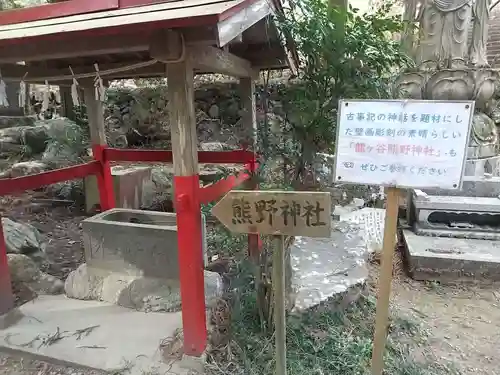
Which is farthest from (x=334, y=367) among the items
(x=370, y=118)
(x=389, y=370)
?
(x=370, y=118)

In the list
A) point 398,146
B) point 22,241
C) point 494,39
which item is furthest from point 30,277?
point 494,39

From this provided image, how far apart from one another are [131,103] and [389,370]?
8.03 metres

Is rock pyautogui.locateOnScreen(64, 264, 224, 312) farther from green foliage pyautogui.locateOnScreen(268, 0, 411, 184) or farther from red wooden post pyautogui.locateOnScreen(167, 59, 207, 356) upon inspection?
green foliage pyautogui.locateOnScreen(268, 0, 411, 184)

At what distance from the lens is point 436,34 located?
5.89 m

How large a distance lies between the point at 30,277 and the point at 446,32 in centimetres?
630

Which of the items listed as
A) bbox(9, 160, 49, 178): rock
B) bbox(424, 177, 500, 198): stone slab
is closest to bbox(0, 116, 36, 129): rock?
bbox(9, 160, 49, 178): rock

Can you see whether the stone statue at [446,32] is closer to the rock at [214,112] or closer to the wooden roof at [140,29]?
the wooden roof at [140,29]

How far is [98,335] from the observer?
3.03 metres

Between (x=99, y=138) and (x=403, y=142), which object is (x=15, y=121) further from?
(x=403, y=142)

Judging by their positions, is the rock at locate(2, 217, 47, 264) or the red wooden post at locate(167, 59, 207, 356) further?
the rock at locate(2, 217, 47, 264)

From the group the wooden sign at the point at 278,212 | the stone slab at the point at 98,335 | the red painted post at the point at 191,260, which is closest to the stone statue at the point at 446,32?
the red painted post at the point at 191,260

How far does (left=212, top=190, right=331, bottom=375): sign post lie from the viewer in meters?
1.76

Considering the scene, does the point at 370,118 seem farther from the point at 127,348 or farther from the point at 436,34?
the point at 436,34

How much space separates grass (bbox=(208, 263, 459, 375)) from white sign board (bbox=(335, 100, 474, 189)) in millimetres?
1249
